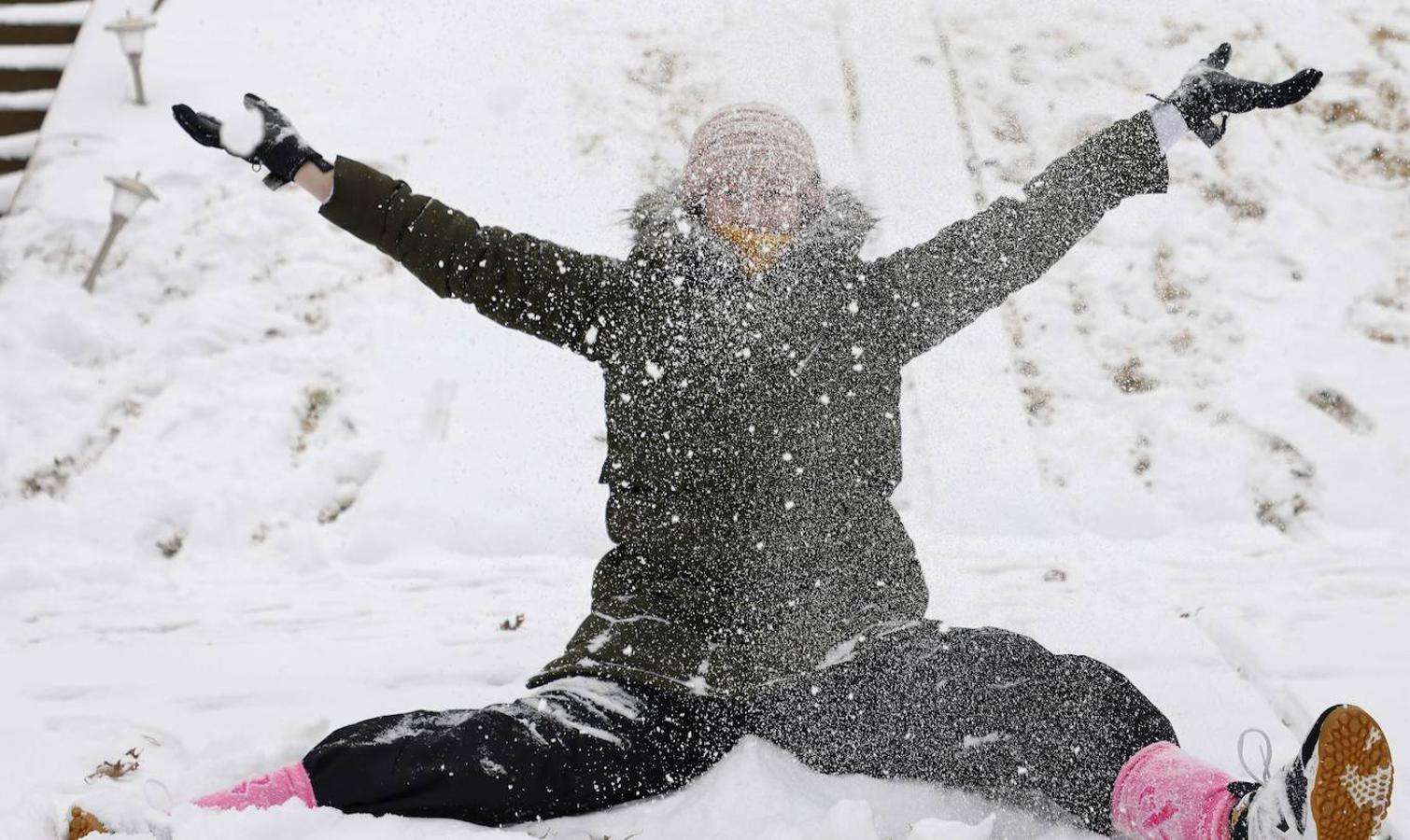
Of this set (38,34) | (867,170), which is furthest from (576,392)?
(38,34)

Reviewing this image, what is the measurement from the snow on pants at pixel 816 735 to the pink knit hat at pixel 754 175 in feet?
2.74

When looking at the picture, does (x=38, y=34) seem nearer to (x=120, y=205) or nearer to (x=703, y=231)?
(x=120, y=205)

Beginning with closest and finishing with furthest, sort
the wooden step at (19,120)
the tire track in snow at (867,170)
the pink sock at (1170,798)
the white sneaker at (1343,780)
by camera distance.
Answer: the white sneaker at (1343,780)
the pink sock at (1170,798)
the tire track in snow at (867,170)
the wooden step at (19,120)

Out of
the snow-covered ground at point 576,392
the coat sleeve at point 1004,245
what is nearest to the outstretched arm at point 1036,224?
the coat sleeve at point 1004,245

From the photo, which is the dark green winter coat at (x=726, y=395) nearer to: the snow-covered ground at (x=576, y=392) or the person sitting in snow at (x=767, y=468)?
the person sitting in snow at (x=767, y=468)

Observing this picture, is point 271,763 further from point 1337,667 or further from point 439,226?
point 1337,667

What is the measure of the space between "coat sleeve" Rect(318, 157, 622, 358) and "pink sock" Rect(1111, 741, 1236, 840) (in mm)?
1265

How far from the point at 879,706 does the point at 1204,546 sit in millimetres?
1639

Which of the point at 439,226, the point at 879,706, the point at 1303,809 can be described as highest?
the point at 439,226


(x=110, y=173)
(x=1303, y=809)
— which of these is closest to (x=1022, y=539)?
(x=1303, y=809)

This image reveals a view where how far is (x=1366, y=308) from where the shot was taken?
13.8 feet

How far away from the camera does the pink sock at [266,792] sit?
6.69 feet

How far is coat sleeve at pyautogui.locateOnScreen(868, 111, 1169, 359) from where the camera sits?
8.05ft

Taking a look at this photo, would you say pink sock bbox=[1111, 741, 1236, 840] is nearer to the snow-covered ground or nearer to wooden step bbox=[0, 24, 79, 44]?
the snow-covered ground
